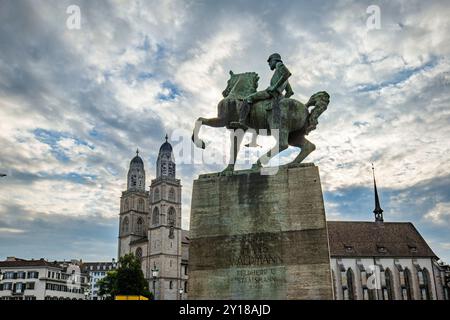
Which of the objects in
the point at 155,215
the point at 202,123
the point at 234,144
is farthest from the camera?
the point at 155,215

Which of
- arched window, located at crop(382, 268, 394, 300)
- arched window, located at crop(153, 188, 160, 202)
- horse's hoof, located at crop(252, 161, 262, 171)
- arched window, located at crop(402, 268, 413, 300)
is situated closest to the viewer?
horse's hoof, located at crop(252, 161, 262, 171)

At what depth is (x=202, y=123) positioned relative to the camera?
11789mm

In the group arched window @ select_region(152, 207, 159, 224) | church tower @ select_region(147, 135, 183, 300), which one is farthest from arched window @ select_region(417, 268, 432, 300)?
arched window @ select_region(152, 207, 159, 224)

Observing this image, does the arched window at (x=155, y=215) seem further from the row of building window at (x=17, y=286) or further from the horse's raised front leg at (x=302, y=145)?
the horse's raised front leg at (x=302, y=145)

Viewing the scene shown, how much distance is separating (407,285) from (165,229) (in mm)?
62818

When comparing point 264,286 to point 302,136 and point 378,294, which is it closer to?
point 302,136

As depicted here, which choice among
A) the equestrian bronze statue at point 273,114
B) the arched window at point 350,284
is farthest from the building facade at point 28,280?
the equestrian bronze statue at point 273,114

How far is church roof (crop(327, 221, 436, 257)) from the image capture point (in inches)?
3095

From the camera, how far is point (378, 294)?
7475 cm

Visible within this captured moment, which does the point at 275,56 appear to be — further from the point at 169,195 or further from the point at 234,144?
the point at 169,195

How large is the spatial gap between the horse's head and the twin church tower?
99.4 m

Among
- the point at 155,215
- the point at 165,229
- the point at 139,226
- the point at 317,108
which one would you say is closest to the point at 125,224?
the point at 139,226

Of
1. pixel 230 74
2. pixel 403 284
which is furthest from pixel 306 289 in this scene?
pixel 403 284

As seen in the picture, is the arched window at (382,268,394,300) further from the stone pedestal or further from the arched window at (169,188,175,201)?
the stone pedestal
